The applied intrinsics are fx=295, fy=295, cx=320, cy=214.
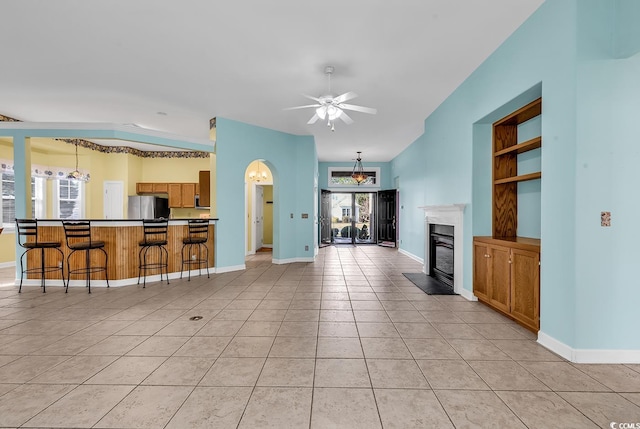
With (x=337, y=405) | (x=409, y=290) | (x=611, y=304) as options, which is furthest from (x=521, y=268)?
(x=337, y=405)

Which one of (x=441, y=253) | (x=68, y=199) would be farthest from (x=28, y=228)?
(x=441, y=253)

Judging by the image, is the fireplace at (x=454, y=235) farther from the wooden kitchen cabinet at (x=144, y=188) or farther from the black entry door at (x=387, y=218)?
the wooden kitchen cabinet at (x=144, y=188)

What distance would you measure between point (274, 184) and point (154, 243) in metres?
3.00

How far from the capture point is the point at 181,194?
8664 mm

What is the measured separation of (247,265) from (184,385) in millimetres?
4697

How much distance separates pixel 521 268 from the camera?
10.1ft

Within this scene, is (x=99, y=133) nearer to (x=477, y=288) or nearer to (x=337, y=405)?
(x=337, y=405)

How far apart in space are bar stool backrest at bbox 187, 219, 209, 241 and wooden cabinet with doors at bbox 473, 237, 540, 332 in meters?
4.52

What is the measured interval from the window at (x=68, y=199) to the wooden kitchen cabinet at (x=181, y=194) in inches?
88.2

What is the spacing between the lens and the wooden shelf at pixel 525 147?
3032 mm

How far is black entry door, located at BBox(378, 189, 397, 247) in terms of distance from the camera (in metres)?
10.5

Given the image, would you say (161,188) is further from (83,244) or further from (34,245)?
(83,244)

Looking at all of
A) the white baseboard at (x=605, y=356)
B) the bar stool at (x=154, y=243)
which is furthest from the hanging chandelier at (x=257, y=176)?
the white baseboard at (x=605, y=356)

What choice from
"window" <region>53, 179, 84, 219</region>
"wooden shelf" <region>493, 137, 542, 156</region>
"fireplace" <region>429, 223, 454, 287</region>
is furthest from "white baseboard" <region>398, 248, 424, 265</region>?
"window" <region>53, 179, 84, 219</region>
